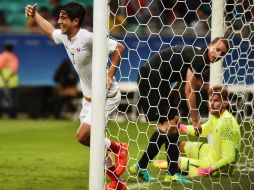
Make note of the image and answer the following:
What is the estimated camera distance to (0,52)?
15445 millimetres

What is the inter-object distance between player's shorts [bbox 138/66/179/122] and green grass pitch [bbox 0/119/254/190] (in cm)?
34

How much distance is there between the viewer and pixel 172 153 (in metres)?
6.72

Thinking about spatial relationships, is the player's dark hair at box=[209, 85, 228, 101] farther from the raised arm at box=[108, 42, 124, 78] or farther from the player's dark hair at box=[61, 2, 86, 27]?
the player's dark hair at box=[61, 2, 86, 27]

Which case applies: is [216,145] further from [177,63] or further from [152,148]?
[177,63]

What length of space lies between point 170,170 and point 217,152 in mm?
706

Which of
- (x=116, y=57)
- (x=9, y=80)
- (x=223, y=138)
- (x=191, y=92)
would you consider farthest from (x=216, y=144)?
(x=9, y=80)

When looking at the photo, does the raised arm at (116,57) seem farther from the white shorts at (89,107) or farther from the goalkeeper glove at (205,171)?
the goalkeeper glove at (205,171)

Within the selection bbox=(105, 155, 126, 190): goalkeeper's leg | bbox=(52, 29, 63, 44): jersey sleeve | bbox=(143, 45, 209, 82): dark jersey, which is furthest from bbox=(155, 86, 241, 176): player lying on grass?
bbox=(52, 29, 63, 44): jersey sleeve

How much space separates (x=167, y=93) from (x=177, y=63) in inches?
12.2

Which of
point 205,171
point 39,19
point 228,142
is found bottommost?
point 205,171

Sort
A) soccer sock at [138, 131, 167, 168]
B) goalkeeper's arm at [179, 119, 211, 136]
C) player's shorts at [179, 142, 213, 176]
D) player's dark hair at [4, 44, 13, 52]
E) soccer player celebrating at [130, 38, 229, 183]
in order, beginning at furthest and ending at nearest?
player's dark hair at [4, 44, 13, 52]
goalkeeper's arm at [179, 119, 211, 136]
player's shorts at [179, 142, 213, 176]
soccer sock at [138, 131, 167, 168]
soccer player celebrating at [130, 38, 229, 183]

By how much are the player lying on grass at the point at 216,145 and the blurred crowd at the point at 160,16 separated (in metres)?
0.69

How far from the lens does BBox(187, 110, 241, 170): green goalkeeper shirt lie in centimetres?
709

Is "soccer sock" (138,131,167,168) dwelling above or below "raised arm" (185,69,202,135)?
below
